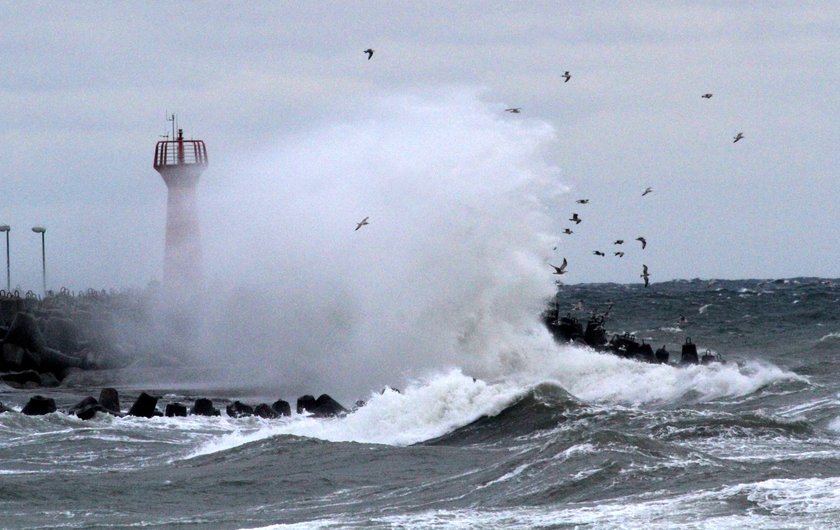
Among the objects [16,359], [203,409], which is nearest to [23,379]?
[16,359]

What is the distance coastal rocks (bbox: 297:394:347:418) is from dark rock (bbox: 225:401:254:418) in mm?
940

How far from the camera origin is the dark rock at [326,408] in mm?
25875

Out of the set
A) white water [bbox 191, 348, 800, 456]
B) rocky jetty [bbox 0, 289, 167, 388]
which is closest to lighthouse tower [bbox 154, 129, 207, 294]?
rocky jetty [bbox 0, 289, 167, 388]

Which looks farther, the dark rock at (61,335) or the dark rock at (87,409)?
the dark rock at (61,335)

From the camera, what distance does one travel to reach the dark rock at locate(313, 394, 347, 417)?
2588cm

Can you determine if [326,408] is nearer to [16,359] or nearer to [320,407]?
[320,407]

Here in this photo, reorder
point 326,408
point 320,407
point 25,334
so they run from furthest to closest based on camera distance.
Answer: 1. point 25,334
2. point 320,407
3. point 326,408

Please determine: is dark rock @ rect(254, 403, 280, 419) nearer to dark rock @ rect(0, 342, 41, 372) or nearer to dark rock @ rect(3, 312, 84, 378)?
dark rock @ rect(3, 312, 84, 378)

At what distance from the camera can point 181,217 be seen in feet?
144

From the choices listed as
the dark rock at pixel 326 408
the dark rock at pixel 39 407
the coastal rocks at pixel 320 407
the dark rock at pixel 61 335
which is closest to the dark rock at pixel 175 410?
the dark rock at pixel 39 407

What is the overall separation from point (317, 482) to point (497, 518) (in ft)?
11.6

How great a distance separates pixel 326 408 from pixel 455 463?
7392 mm

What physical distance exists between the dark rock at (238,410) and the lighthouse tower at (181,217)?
17.7m

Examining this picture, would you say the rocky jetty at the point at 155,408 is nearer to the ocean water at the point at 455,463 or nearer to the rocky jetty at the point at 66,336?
the ocean water at the point at 455,463
